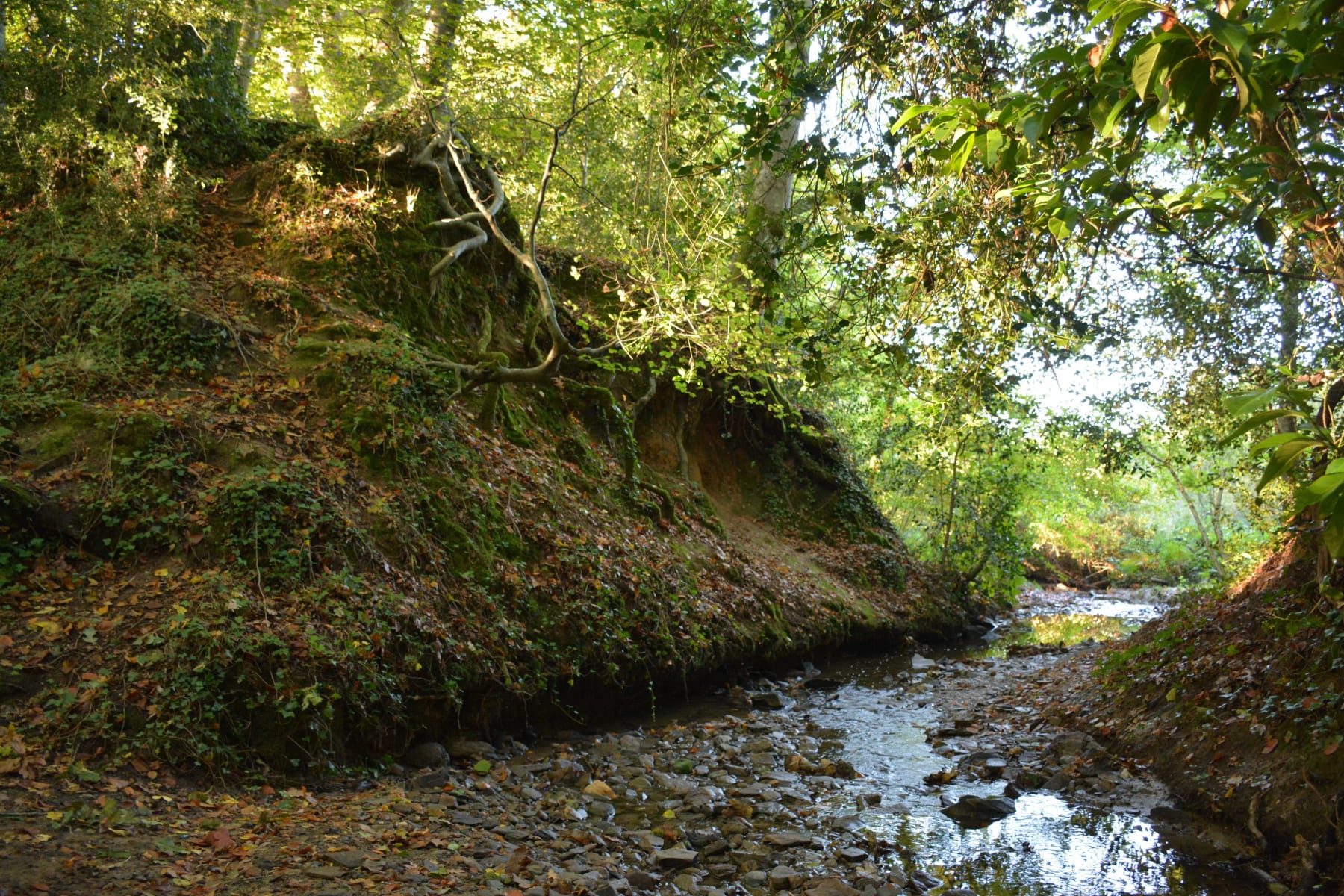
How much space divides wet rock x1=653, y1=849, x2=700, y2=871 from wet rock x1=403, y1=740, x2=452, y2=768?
2016 mm

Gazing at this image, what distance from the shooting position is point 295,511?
6477 millimetres

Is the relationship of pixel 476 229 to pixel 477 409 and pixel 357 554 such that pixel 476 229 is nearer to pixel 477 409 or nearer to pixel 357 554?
pixel 477 409

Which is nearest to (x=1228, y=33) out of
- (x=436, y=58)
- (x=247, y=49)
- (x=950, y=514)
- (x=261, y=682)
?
(x=261, y=682)

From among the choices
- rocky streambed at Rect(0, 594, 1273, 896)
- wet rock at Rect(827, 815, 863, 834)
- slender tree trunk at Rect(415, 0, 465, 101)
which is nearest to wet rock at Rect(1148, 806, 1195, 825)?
rocky streambed at Rect(0, 594, 1273, 896)

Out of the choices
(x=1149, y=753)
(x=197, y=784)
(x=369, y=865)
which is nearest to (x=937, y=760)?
(x=1149, y=753)

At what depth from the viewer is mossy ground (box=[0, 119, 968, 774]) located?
5.29 meters

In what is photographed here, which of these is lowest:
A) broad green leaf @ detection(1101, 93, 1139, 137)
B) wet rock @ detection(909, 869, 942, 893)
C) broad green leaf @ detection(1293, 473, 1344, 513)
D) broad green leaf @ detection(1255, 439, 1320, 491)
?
wet rock @ detection(909, 869, 942, 893)

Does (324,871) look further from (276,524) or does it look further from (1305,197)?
(1305,197)

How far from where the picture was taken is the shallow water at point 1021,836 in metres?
5.22

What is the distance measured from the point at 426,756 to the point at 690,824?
216 cm

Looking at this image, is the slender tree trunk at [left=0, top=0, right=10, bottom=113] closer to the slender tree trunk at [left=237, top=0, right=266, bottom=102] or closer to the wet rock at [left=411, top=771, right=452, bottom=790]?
the slender tree trunk at [left=237, top=0, right=266, bottom=102]

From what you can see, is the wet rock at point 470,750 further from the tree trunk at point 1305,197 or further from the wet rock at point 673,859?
the tree trunk at point 1305,197

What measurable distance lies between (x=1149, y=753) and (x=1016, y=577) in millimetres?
14416

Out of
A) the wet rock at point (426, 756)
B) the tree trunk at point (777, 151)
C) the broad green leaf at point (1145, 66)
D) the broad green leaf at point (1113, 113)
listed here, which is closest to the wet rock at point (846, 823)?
the wet rock at point (426, 756)
